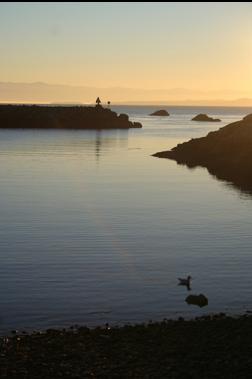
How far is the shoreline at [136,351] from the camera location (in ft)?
61.0

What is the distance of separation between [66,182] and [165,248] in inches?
1329

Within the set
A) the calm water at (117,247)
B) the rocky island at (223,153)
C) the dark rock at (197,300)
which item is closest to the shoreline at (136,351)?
the calm water at (117,247)

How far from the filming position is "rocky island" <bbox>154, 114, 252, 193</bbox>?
86.9 metres

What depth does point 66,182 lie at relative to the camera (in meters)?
69.2

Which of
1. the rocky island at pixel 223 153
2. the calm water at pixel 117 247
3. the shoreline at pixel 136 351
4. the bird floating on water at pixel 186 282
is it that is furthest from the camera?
the rocky island at pixel 223 153

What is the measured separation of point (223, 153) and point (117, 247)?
201 feet

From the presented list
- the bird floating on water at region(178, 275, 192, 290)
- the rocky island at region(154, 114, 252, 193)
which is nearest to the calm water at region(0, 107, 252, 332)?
the bird floating on water at region(178, 275, 192, 290)

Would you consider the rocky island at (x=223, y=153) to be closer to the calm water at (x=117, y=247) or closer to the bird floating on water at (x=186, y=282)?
the calm water at (x=117, y=247)

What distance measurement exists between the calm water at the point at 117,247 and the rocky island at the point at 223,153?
14010 mm

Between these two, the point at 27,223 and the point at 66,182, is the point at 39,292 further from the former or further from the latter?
the point at 66,182

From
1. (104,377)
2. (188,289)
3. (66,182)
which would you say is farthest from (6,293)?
(66,182)

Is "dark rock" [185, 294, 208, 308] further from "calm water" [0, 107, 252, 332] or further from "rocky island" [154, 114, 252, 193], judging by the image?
"rocky island" [154, 114, 252, 193]

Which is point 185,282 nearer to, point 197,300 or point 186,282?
point 186,282

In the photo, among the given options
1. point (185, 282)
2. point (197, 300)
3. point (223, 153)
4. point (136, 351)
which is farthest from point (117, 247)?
point (223, 153)
